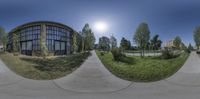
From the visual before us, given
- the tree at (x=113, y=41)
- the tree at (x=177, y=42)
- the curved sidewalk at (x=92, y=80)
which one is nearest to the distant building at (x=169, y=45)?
the tree at (x=177, y=42)

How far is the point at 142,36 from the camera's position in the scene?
8.23ft

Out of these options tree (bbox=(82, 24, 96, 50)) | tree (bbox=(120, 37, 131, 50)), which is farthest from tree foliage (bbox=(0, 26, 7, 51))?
tree (bbox=(120, 37, 131, 50))

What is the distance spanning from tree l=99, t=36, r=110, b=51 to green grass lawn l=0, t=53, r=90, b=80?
0.44 metres

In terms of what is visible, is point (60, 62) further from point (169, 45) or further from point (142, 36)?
point (169, 45)

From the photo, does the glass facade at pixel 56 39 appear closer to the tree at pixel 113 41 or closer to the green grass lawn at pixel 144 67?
the green grass lawn at pixel 144 67

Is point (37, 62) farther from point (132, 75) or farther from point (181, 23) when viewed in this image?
point (181, 23)

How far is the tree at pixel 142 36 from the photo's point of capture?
7.91ft

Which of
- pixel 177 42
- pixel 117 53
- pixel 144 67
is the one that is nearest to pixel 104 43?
pixel 117 53

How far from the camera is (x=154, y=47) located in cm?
245

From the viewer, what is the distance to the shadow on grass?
259 cm

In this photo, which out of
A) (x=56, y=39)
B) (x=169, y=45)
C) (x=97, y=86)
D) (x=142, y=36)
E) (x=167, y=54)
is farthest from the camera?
(x=97, y=86)

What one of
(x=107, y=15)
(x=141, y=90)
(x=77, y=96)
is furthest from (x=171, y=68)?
(x=77, y=96)

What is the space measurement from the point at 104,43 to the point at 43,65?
4.60ft

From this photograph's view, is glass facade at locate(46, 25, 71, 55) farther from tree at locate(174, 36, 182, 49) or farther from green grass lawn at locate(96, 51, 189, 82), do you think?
tree at locate(174, 36, 182, 49)
